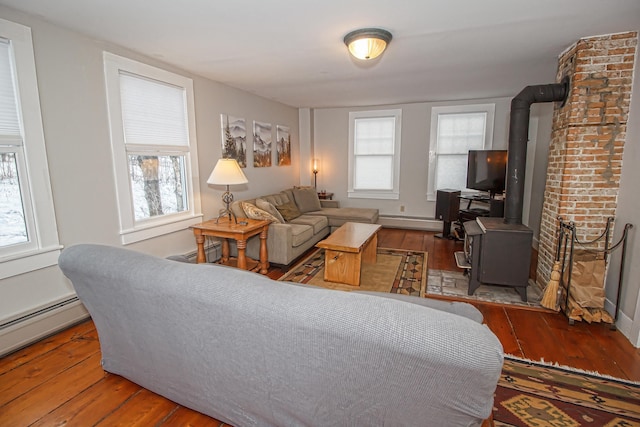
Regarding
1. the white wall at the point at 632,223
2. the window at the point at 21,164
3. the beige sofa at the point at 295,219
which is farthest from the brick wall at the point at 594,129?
the window at the point at 21,164

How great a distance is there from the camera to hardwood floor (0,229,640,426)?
5.52 ft

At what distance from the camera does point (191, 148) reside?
3.63m

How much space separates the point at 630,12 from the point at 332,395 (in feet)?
10.2

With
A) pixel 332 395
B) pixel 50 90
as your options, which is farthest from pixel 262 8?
pixel 332 395

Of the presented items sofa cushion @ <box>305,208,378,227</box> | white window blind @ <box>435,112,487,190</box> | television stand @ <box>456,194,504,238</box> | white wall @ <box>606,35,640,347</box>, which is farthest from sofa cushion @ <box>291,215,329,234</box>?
white wall @ <box>606,35,640,347</box>

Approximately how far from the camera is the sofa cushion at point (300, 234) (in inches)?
153

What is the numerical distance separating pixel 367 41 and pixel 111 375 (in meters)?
2.98

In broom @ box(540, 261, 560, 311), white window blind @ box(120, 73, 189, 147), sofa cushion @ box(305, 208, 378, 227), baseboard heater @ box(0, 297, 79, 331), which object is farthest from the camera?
sofa cushion @ box(305, 208, 378, 227)

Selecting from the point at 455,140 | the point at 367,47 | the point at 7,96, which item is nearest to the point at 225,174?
the point at 7,96

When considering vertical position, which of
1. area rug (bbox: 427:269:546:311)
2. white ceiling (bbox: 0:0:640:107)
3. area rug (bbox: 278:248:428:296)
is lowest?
area rug (bbox: 427:269:546:311)

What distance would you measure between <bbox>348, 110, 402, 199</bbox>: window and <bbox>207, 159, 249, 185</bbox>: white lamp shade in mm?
3277

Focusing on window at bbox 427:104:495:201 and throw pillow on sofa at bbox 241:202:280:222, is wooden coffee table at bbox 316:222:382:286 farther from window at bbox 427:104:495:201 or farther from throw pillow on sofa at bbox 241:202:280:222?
window at bbox 427:104:495:201

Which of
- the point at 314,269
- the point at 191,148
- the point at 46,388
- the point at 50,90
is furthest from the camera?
the point at 314,269

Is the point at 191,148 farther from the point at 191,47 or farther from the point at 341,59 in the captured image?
the point at 341,59
